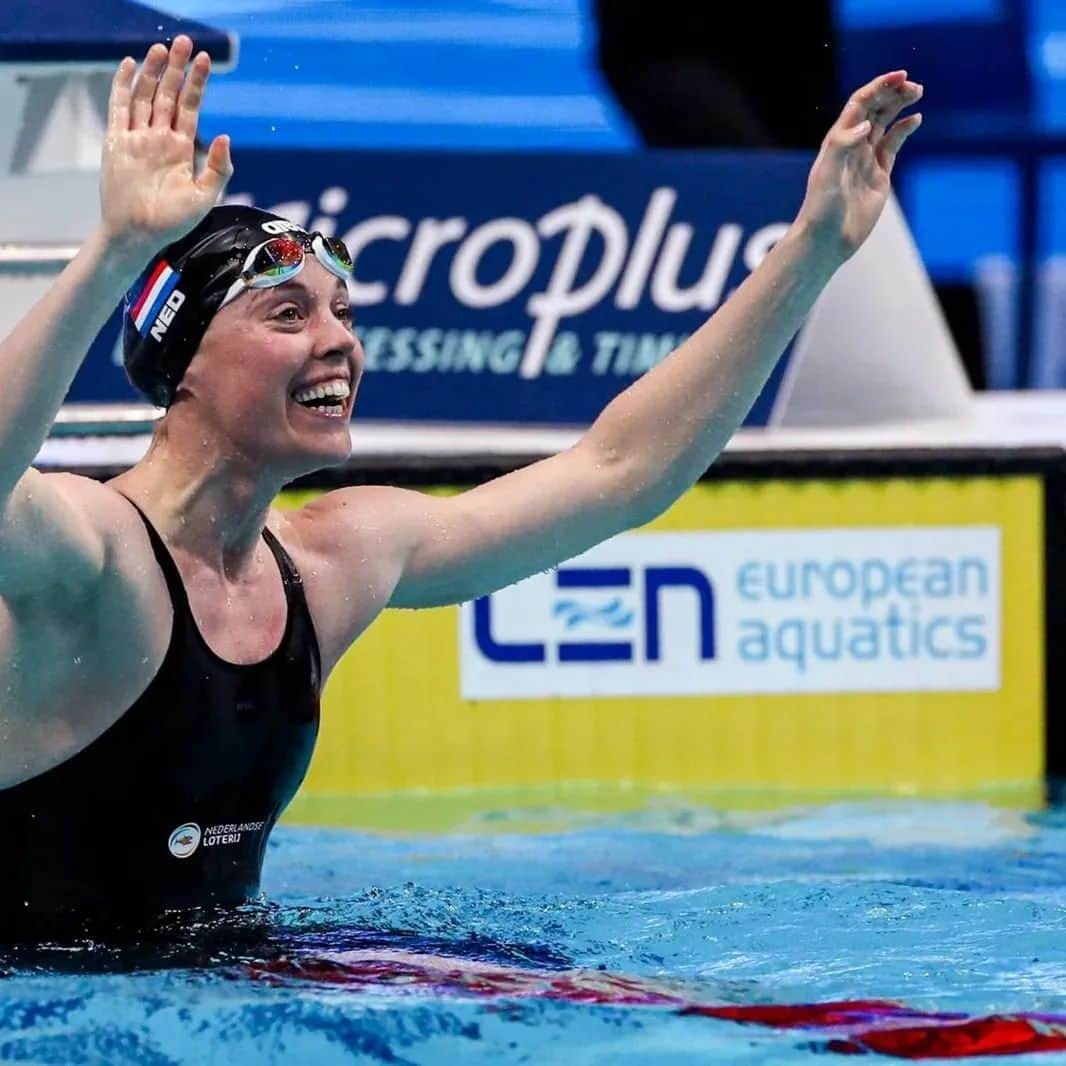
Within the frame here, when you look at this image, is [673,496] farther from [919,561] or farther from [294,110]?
[294,110]

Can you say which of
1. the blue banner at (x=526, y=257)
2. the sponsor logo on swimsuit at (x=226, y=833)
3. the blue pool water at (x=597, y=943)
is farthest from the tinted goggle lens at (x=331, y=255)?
the blue banner at (x=526, y=257)

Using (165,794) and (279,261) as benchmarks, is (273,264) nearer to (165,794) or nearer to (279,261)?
(279,261)

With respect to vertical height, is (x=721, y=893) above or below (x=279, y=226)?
below

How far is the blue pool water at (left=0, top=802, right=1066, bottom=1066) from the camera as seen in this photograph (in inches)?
91.7

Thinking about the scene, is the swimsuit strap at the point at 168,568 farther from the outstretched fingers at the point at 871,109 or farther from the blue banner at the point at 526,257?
the blue banner at the point at 526,257

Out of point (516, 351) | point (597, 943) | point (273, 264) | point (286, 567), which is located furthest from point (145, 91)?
point (516, 351)

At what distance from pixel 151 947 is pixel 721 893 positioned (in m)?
1.26

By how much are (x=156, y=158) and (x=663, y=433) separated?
996 mm

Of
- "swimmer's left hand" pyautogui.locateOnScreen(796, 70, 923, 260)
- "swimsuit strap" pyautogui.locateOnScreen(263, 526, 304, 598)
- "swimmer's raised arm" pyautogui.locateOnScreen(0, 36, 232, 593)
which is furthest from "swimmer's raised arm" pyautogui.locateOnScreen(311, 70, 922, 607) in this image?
"swimmer's raised arm" pyautogui.locateOnScreen(0, 36, 232, 593)

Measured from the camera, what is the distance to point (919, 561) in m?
5.18

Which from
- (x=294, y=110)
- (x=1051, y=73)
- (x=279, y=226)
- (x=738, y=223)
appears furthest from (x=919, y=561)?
(x=279, y=226)

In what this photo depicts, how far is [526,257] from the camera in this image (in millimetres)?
5723

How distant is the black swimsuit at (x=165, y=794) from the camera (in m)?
2.43

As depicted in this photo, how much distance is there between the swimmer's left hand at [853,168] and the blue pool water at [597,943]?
105cm
